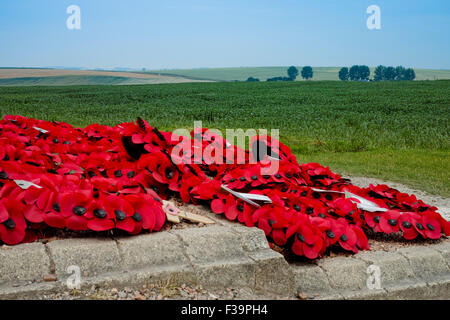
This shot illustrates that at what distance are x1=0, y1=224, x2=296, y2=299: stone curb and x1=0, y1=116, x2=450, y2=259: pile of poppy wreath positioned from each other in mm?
148

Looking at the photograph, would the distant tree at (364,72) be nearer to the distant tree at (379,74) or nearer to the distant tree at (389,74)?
the distant tree at (379,74)

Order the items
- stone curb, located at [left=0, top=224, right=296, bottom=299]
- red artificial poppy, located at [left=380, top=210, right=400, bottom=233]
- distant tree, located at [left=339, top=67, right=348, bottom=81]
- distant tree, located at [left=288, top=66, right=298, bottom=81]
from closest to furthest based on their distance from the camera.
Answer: stone curb, located at [left=0, top=224, right=296, bottom=299], red artificial poppy, located at [left=380, top=210, right=400, bottom=233], distant tree, located at [left=339, top=67, right=348, bottom=81], distant tree, located at [left=288, top=66, right=298, bottom=81]

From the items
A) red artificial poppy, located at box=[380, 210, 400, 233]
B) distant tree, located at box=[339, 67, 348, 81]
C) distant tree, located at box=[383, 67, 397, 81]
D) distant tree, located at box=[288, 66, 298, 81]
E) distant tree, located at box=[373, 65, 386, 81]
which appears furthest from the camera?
distant tree, located at box=[288, 66, 298, 81]

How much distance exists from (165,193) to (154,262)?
112cm

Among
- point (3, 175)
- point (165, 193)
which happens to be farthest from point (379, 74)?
point (3, 175)

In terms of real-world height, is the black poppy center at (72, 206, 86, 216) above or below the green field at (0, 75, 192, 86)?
below

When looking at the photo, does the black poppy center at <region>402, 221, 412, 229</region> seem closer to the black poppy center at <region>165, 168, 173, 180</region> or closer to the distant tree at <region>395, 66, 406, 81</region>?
the black poppy center at <region>165, 168, 173, 180</region>

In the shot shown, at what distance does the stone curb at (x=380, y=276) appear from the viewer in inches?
114

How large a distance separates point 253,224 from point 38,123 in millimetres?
3502

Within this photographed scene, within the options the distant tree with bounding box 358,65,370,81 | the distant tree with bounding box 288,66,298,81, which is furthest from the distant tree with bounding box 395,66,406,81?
the distant tree with bounding box 288,66,298,81

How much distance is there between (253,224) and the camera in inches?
126

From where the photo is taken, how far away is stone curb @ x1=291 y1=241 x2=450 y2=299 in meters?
2.90

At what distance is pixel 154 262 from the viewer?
2590mm

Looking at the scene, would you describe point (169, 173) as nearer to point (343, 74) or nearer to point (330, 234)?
point (330, 234)
